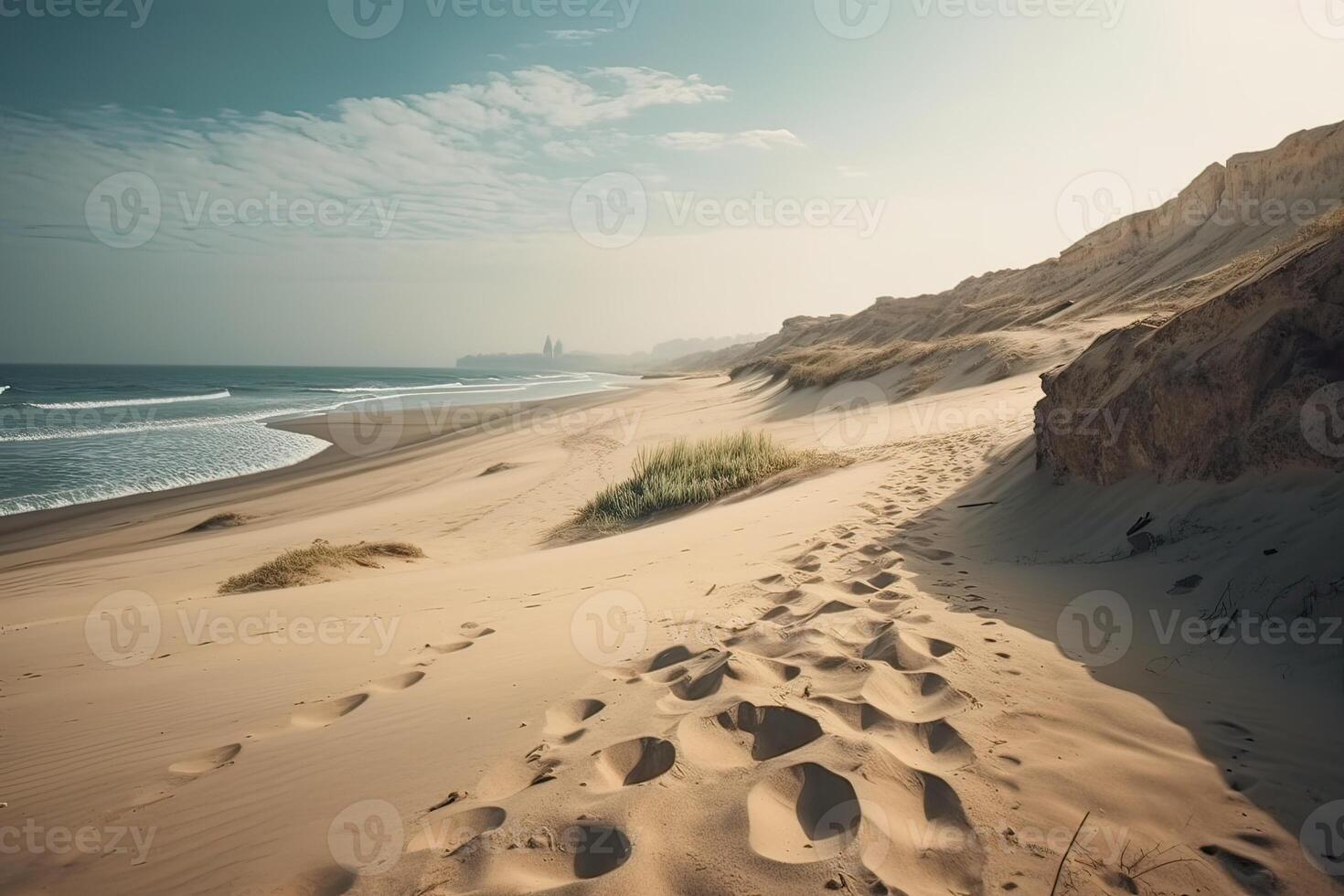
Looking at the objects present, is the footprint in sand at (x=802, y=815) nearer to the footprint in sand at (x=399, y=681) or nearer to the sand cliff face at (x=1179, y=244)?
the footprint in sand at (x=399, y=681)

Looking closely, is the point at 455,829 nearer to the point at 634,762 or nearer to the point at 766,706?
the point at 634,762

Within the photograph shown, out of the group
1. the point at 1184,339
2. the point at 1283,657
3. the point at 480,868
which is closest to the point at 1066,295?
the point at 1184,339

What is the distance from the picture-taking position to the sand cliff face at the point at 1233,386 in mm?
3721

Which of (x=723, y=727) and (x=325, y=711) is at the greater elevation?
(x=723, y=727)

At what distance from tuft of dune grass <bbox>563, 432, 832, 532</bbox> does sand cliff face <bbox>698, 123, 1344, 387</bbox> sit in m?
10.5

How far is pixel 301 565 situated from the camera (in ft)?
22.8

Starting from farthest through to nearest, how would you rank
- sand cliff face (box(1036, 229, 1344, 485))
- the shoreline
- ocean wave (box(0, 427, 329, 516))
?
ocean wave (box(0, 427, 329, 516))
the shoreline
sand cliff face (box(1036, 229, 1344, 485))

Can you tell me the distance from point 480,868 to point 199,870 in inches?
38.8

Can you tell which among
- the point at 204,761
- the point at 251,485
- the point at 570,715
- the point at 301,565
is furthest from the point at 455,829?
the point at 251,485

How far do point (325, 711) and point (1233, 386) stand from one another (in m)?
5.58

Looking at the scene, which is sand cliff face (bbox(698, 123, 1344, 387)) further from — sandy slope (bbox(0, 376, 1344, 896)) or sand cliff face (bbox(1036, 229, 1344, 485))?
sandy slope (bbox(0, 376, 1344, 896))

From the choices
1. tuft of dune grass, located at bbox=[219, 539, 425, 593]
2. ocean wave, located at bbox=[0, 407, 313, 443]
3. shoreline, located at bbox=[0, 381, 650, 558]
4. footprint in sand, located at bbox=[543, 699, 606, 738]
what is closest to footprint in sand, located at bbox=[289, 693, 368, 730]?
footprint in sand, located at bbox=[543, 699, 606, 738]

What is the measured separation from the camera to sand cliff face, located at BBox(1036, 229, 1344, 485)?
12.2 ft

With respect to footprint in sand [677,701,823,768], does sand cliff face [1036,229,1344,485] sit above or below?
above
